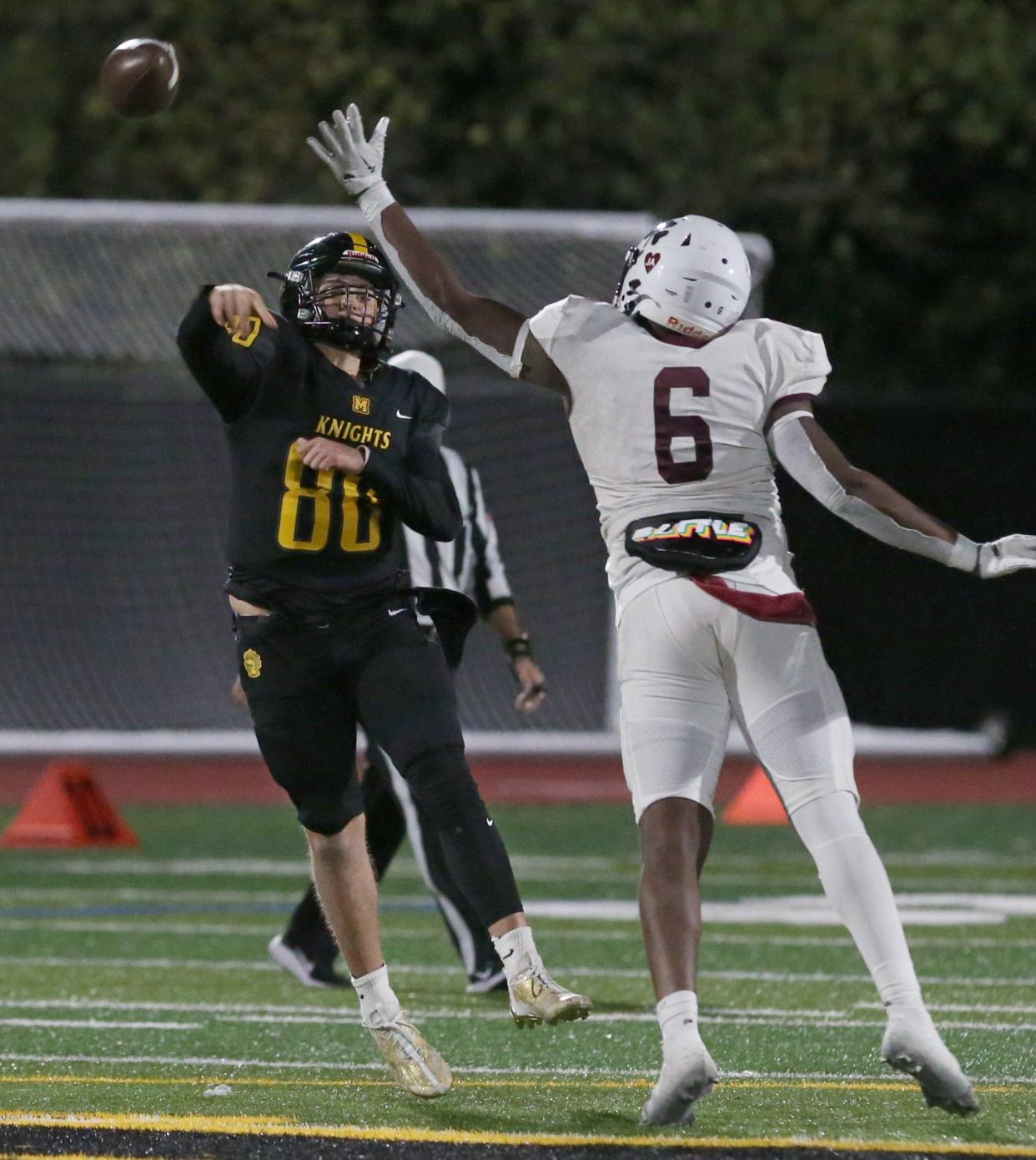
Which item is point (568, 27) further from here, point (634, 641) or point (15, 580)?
point (634, 641)

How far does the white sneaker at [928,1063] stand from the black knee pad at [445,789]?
106 centimetres

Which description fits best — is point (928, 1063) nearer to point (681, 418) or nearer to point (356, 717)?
point (681, 418)

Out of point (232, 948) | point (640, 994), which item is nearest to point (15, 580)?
point (232, 948)

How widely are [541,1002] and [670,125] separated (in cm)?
1474

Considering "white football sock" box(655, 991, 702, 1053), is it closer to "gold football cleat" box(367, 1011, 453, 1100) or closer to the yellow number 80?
"gold football cleat" box(367, 1011, 453, 1100)

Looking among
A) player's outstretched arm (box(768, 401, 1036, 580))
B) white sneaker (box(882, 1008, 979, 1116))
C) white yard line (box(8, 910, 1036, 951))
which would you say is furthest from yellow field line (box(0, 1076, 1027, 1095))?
white yard line (box(8, 910, 1036, 951))

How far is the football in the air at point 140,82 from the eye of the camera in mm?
6727

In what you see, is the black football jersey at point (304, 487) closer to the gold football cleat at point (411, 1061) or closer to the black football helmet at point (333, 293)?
the black football helmet at point (333, 293)

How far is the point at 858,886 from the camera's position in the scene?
181 inches

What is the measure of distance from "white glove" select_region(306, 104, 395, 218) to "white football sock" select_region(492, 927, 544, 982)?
1.62 meters

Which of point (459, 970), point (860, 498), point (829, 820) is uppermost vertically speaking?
point (860, 498)

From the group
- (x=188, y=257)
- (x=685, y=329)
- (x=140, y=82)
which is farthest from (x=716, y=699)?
(x=188, y=257)

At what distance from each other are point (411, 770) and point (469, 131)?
45.8 ft

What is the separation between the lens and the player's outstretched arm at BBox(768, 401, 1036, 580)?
15.7 feet
